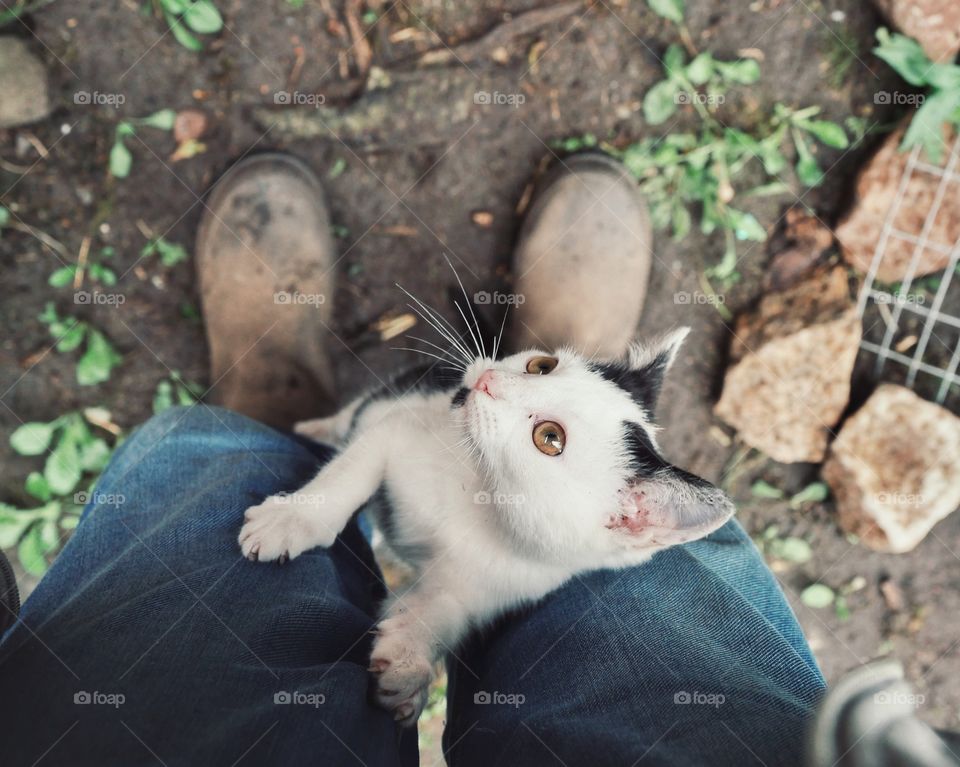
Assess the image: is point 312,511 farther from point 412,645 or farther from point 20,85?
point 20,85

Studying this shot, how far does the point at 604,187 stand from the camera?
2.20 meters

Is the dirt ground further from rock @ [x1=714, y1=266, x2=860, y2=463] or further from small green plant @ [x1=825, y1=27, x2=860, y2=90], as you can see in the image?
rock @ [x1=714, y1=266, x2=860, y2=463]

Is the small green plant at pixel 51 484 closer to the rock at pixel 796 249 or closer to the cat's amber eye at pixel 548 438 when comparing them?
the cat's amber eye at pixel 548 438

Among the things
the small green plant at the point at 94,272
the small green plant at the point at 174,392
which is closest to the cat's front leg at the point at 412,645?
the small green plant at the point at 174,392

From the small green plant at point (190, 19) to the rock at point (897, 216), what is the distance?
84.6 inches

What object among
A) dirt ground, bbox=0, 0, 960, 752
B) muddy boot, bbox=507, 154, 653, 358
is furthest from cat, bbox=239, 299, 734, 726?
dirt ground, bbox=0, 0, 960, 752

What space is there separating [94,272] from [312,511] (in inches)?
54.0

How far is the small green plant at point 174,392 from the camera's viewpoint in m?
2.24

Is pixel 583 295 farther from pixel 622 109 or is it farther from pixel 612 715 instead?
pixel 612 715

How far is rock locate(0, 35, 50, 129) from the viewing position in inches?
78.5

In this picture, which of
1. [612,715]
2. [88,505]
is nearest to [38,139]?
[88,505]

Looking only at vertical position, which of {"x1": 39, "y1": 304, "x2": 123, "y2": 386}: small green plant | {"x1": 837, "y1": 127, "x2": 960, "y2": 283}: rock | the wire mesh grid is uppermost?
{"x1": 837, "y1": 127, "x2": 960, "y2": 283}: rock

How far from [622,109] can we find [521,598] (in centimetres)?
164

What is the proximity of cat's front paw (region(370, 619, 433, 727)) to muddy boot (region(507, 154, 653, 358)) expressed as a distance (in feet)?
3.86
